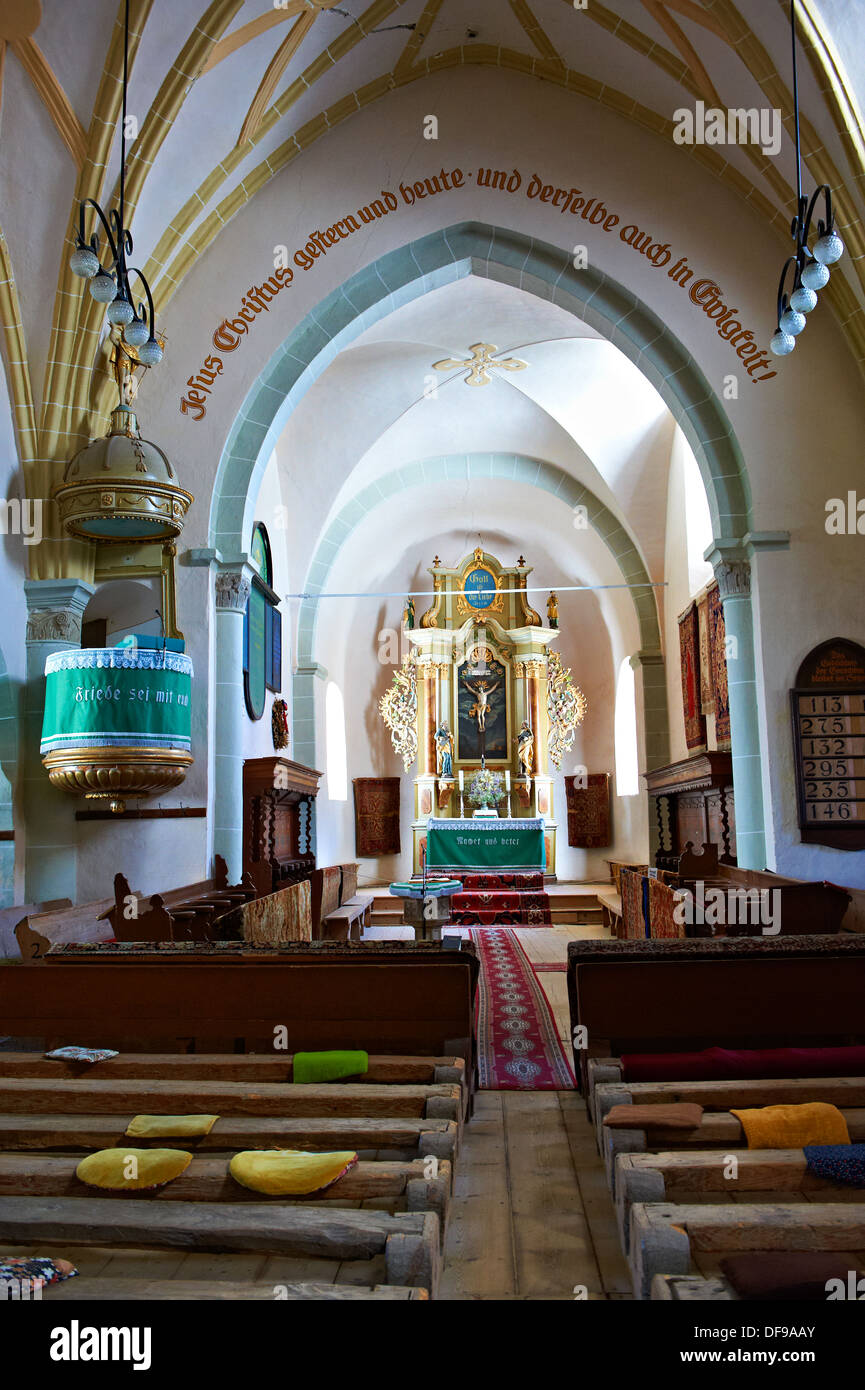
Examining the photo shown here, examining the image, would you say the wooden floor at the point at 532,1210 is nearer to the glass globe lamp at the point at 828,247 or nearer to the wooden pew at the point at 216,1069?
the wooden pew at the point at 216,1069

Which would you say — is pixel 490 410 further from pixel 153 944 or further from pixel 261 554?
pixel 153 944

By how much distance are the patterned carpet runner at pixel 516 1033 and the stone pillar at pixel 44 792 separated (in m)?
3.22

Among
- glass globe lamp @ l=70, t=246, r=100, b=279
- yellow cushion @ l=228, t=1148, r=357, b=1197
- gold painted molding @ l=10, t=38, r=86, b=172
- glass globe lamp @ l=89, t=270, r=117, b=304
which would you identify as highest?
gold painted molding @ l=10, t=38, r=86, b=172

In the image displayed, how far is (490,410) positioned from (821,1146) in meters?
11.2

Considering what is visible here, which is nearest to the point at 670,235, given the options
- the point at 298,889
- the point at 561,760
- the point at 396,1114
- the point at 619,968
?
the point at 298,889

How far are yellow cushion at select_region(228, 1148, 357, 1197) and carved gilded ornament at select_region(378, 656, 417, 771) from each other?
1279 centimetres

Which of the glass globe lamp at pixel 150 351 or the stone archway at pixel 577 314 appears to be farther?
the stone archway at pixel 577 314

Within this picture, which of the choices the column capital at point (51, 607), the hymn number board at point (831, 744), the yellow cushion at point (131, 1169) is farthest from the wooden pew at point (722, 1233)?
the column capital at point (51, 607)

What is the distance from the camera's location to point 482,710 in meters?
15.1

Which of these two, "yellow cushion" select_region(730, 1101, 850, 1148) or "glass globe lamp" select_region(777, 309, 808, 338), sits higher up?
"glass globe lamp" select_region(777, 309, 808, 338)

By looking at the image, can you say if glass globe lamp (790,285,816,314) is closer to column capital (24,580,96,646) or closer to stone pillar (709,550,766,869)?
stone pillar (709,550,766,869)

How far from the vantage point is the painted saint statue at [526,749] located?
14.7 metres

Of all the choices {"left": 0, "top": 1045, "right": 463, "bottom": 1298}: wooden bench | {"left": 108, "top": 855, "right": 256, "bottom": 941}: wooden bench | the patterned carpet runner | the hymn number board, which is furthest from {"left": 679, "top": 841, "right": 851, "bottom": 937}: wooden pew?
{"left": 0, "top": 1045, "right": 463, "bottom": 1298}: wooden bench

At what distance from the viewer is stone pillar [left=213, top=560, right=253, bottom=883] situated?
7766mm
